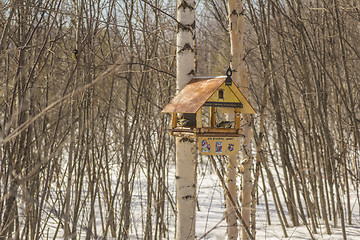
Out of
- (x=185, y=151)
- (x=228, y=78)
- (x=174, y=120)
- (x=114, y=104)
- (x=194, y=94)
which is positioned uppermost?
(x=114, y=104)

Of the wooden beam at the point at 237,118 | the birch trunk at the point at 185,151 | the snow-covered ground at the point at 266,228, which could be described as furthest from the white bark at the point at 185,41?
the snow-covered ground at the point at 266,228

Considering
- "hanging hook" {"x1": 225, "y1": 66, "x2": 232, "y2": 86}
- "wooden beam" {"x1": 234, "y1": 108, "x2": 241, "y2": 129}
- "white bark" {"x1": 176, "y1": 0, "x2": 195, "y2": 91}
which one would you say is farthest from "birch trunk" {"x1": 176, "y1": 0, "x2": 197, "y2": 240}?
"wooden beam" {"x1": 234, "y1": 108, "x2": 241, "y2": 129}

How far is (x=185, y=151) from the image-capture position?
89.6 inches

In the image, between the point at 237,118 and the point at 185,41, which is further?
the point at 237,118

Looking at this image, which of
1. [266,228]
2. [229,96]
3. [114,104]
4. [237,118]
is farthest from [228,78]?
[266,228]

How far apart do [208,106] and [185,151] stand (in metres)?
0.30

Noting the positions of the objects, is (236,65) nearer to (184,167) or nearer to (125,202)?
(184,167)

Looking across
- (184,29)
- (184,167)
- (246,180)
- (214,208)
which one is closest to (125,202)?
(246,180)

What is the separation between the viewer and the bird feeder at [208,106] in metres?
2.14

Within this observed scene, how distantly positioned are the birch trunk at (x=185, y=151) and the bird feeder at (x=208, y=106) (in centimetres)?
8

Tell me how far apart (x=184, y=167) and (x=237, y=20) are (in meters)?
1.29

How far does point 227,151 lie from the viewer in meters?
2.33

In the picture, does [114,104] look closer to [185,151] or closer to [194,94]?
[185,151]

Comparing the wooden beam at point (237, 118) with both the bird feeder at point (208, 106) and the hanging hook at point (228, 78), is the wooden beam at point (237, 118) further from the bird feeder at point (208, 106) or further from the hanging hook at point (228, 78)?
the hanging hook at point (228, 78)
